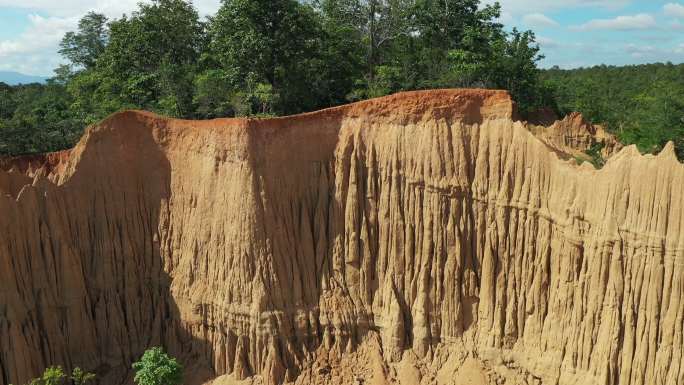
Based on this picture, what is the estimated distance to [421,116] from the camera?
1838 cm

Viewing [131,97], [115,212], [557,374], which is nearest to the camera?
[557,374]

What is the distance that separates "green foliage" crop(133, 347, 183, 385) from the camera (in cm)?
1745

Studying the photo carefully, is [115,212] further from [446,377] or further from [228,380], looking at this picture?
[446,377]

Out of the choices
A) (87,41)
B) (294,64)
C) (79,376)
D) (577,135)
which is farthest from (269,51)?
(87,41)

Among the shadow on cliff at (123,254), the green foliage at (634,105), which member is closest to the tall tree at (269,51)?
the shadow on cliff at (123,254)

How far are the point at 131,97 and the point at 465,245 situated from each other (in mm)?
21311

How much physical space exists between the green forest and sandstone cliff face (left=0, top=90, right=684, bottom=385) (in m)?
6.13

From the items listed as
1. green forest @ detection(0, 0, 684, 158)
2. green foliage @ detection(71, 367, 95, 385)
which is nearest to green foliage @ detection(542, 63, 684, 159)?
green forest @ detection(0, 0, 684, 158)

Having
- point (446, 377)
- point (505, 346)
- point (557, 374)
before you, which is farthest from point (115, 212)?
point (557, 374)

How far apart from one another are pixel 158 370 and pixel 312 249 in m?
5.99

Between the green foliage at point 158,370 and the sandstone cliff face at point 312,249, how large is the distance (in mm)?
1501

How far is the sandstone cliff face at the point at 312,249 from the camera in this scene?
16.6m

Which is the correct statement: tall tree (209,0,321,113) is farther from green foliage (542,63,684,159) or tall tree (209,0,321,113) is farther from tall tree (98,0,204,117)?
green foliage (542,63,684,159)

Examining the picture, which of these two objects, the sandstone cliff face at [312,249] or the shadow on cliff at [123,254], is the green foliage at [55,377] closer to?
the sandstone cliff face at [312,249]
